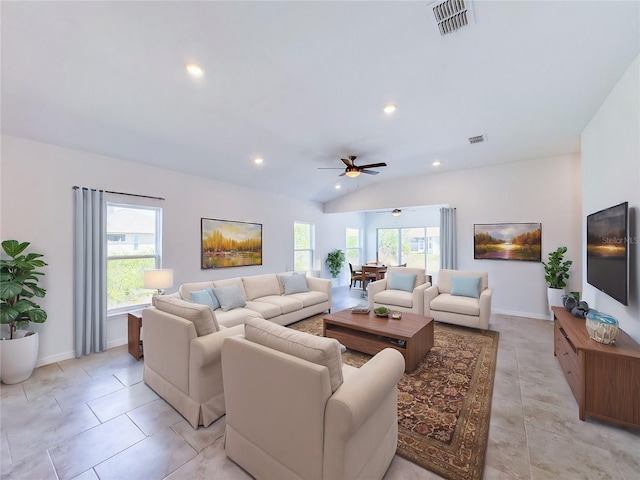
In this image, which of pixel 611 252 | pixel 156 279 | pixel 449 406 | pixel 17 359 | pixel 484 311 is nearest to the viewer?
pixel 449 406

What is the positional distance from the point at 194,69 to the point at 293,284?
356 centimetres

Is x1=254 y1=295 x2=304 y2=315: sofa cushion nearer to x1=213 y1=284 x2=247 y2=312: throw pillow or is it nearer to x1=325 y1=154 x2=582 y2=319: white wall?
x1=213 y1=284 x2=247 y2=312: throw pillow

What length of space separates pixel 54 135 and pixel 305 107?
293cm

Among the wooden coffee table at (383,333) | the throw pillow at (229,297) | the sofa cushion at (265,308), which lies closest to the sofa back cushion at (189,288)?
the throw pillow at (229,297)

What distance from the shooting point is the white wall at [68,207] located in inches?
121

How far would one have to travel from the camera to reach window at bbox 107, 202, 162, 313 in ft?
12.8

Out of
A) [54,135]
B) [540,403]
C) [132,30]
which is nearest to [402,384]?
[540,403]

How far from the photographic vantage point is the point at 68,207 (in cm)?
340

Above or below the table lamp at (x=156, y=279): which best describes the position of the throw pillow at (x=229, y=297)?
below

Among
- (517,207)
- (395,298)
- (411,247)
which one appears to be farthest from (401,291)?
(411,247)

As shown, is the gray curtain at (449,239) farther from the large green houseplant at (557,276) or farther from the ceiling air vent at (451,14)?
the ceiling air vent at (451,14)

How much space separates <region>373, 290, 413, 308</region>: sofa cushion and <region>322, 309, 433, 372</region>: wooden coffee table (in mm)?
1084

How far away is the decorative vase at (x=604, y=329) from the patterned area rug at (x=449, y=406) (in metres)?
0.99

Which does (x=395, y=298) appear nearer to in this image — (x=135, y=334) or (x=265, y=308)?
(x=265, y=308)
